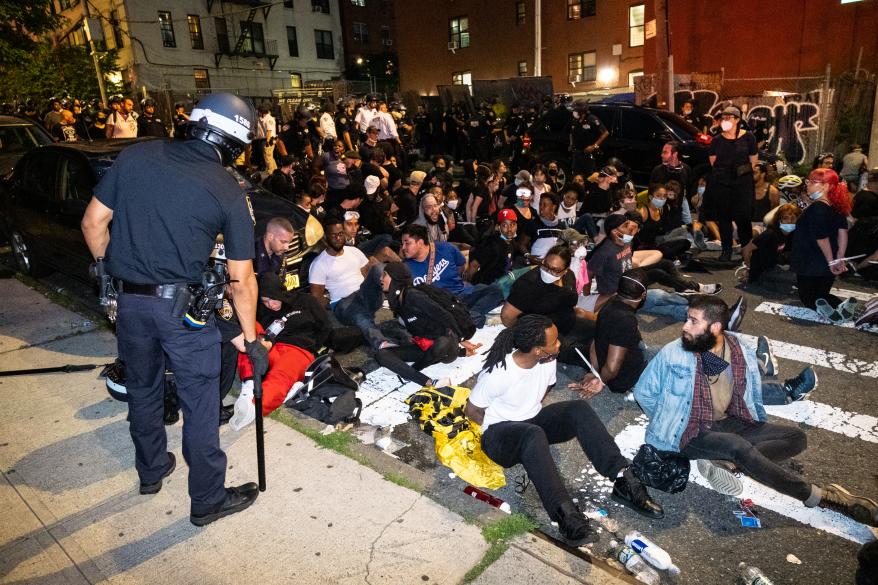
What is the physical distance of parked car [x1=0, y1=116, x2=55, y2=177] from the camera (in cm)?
1092

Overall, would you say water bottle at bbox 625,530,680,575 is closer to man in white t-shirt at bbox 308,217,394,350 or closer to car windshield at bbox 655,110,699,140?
man in white t-shirt at bbox 308,217,394,350

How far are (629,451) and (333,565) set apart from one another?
2.45 m

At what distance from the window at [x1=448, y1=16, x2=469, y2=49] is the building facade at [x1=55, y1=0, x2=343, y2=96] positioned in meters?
10.1

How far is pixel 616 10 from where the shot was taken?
2700 cm

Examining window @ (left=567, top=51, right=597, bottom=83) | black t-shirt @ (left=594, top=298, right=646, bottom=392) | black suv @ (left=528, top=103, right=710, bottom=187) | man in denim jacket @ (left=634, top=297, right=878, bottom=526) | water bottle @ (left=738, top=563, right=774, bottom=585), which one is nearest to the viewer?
water bottle @ (left=738, top=563, right=774, bottom=585)

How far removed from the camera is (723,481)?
12.8ft

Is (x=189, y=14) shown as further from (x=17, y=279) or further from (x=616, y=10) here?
(x=17, y=279)

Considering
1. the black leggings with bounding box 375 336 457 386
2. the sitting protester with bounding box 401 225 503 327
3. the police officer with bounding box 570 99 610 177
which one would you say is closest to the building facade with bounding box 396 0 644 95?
the police officer with bounding box 570 99 610 177

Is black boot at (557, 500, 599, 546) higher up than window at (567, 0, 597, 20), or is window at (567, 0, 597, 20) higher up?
window at (567, 0, 597, 20)

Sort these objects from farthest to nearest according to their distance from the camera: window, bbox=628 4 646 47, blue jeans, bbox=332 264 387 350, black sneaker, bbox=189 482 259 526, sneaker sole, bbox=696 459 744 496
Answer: window, bbox=628 4 646 47 < blue jeans, bbox=332 264 387 350 < sneaker sole, bbox=696 459 744 496 < black sneaker, bbox=189 482 259 526

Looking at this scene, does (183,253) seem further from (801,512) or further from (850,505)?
(850,505)

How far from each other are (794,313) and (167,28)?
35940 millimetres

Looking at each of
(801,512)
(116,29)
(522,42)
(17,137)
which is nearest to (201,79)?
(116,29)

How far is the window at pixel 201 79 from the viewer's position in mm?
34562
